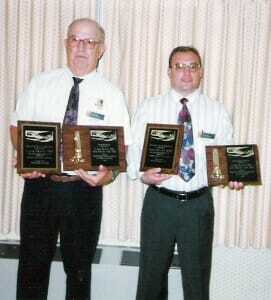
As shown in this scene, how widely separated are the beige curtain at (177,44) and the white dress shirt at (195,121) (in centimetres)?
55

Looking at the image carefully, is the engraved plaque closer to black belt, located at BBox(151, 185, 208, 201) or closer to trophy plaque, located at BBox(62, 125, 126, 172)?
trophy plaque, located at BBox(62, 125, 126, 172)

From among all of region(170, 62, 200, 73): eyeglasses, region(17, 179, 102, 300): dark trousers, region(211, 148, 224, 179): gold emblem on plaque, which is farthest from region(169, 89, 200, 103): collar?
region(17, 179, 102, 300): dark trousers

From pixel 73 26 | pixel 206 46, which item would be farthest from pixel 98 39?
pixel 206 46

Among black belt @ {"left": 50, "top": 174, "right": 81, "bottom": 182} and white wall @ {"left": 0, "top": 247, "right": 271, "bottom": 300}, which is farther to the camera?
white wall @ {"left": 0, "top": 247, "right": 271, "bottom": 300}

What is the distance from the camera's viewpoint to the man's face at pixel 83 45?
2.37 meters

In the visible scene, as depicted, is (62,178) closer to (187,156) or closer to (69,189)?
(69,189)

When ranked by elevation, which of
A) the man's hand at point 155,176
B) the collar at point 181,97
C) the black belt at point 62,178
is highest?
the collar at point 181,97

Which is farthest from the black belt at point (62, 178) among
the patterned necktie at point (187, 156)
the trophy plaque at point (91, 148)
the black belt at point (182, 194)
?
the patterned necktie at point (187, 156)

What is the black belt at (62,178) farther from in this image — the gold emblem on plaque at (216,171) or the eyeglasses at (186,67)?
the eyeglasses at (186,67)

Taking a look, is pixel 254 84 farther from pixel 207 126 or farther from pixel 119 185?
pixel 119 185

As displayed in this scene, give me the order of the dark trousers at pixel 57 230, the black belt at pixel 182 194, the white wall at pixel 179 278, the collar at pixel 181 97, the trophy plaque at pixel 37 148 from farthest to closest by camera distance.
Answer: the white wall at pixel 179 278 < the collar at pixel 181 97 < the black belt at pixel 182 194 < the dark trousers at pixel 57 230 < the trophy plaque at pixel 37 148

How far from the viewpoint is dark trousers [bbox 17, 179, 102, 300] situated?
7.54ft

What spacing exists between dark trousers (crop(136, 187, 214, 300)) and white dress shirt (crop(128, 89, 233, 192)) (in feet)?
0.46

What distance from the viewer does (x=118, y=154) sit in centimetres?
227
